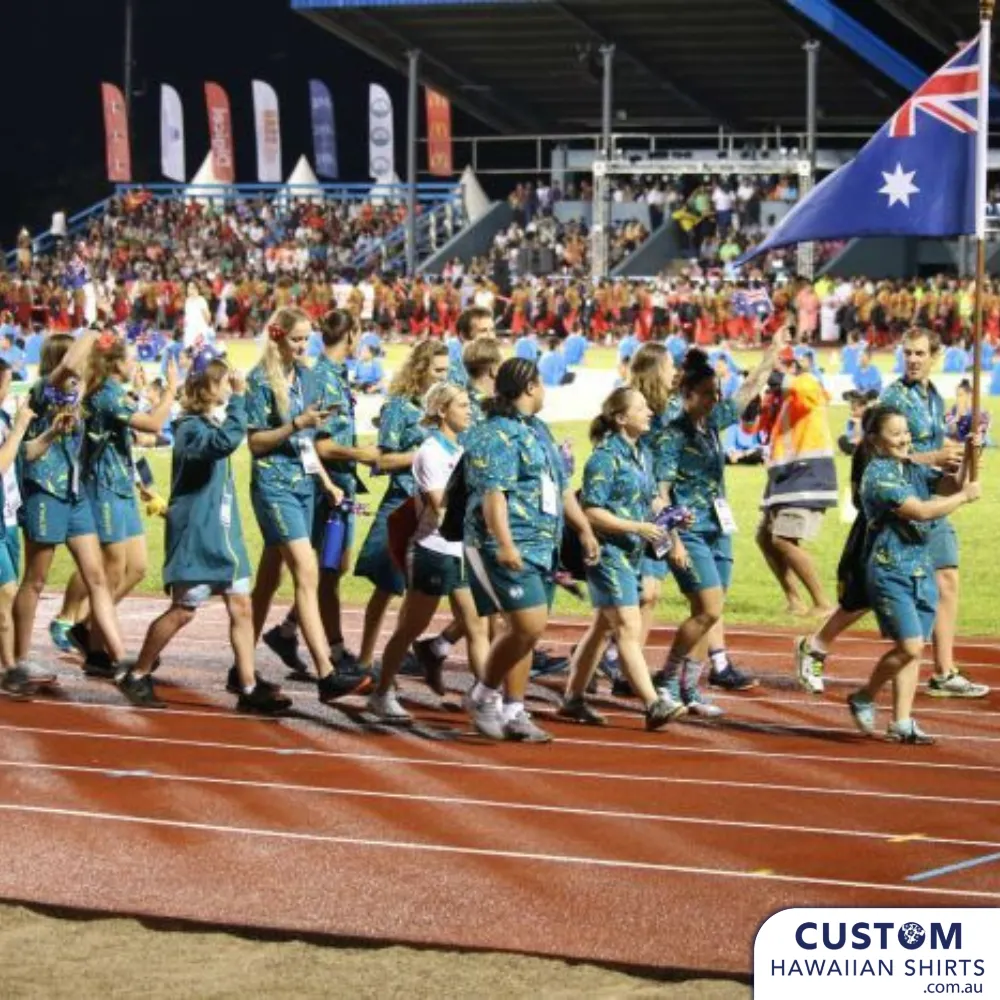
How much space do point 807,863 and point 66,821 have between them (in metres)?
2.52

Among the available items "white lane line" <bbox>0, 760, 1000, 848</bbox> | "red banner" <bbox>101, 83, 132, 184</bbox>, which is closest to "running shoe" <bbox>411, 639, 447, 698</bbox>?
"white lane line" <bbox>0, 760, 1000, 848</bbox>

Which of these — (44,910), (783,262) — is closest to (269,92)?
(783,262)

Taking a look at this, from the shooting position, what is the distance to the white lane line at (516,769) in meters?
A: 9.20

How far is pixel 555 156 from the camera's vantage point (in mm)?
58500

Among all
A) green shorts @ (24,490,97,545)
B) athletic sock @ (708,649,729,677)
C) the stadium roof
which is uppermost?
the stadium roof

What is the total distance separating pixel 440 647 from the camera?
11578 mm

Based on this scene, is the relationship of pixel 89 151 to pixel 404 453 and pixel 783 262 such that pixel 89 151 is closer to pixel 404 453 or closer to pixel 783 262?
pixel 783 262

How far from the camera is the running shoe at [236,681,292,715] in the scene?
35.9ft

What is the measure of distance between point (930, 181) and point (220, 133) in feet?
162

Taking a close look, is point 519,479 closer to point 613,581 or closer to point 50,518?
point 613,581

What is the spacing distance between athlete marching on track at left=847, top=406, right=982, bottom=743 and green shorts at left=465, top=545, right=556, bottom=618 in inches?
52.8

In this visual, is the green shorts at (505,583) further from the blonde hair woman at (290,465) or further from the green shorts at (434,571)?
the blonde hair woman at (290,465)

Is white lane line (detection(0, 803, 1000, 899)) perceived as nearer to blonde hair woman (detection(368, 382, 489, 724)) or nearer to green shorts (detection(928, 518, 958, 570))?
blonde hair woman (detection(368, 382, 489, 724))

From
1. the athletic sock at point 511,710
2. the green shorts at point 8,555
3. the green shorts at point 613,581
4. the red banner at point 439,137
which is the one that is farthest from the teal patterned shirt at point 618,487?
the red banner at point 439,137
